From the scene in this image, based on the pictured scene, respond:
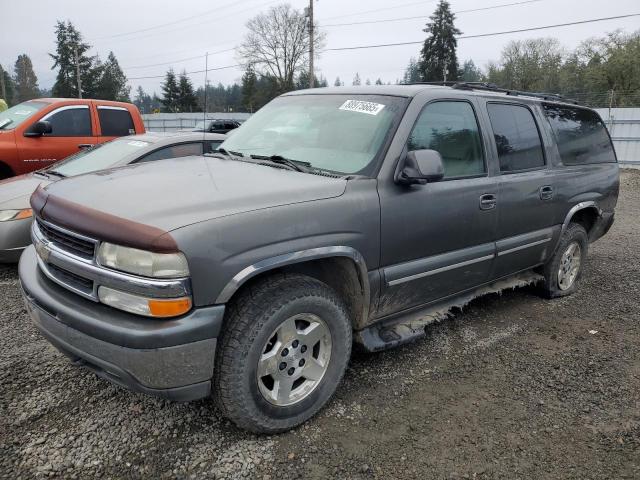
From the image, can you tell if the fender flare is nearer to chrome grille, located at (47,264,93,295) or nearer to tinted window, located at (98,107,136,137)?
chrome grille, located at (47,264,93,295)

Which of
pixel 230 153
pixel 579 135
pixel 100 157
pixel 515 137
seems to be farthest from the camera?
pixel 100 157

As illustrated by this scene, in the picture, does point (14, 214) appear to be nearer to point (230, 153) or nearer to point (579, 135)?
point (230, 153)

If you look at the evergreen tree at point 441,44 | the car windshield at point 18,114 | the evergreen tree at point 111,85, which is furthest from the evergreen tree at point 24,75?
the car windshield at point 18,114

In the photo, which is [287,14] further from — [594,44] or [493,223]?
[493,223]

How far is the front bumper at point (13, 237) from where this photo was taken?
4543 mm

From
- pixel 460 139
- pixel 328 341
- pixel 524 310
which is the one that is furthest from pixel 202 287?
pixel 524 310

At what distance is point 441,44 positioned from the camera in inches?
2096

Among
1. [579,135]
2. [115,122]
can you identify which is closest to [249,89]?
[115,122]

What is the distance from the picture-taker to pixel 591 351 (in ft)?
12.1

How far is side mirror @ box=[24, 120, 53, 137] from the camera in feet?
23.1

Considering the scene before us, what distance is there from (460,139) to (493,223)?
0.67 m

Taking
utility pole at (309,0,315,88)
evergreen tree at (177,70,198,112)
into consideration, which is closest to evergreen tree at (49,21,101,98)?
evergreen tree at (177,70,198,112)

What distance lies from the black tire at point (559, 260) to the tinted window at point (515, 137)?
36.1 inches

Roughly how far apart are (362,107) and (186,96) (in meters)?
51.0
